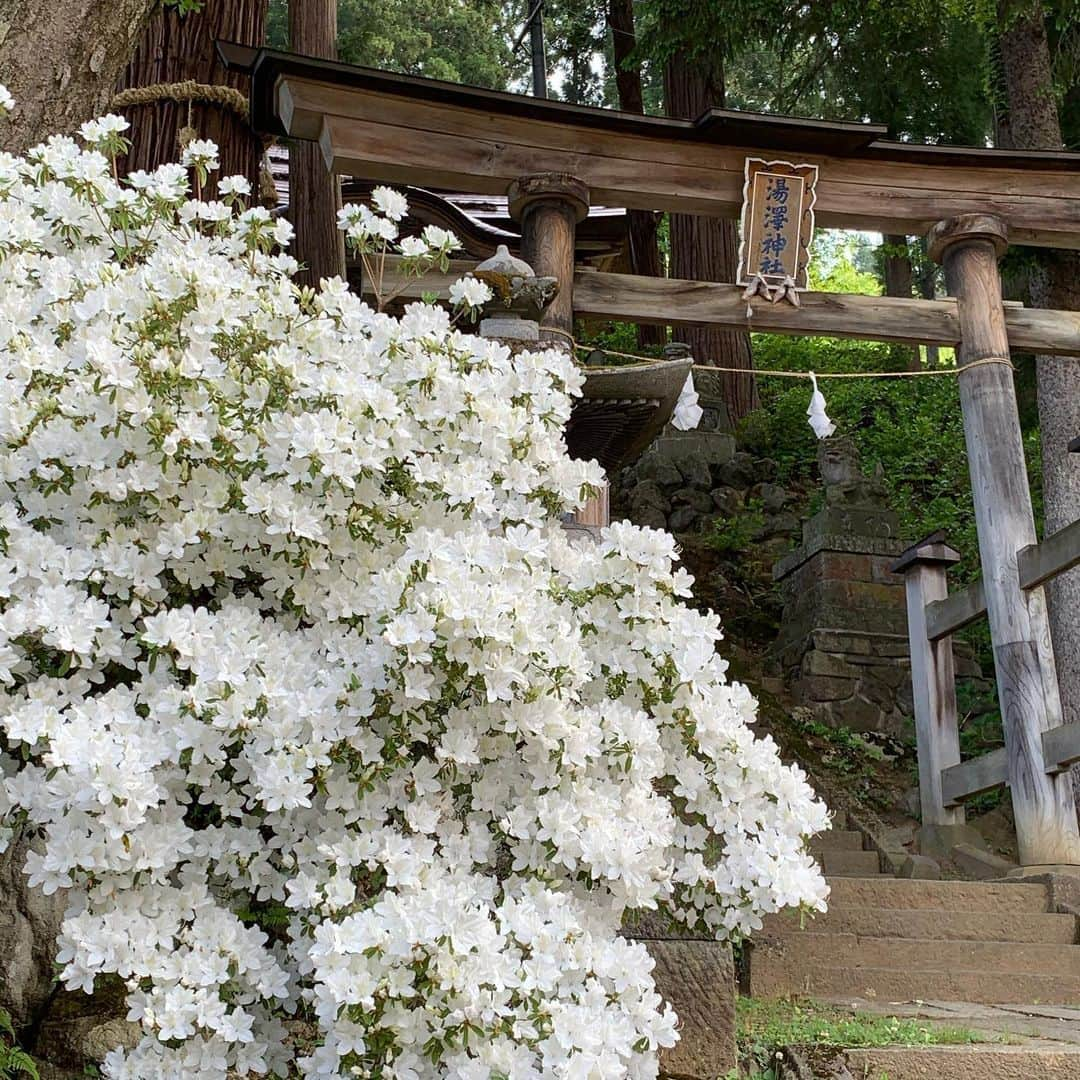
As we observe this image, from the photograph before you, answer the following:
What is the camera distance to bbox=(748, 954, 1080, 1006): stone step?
443 cm

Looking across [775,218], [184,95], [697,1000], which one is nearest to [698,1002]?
[697,1000]

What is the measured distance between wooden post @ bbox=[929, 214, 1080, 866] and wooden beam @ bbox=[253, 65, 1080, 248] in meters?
0.25

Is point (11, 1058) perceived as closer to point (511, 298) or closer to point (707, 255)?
point (511, 298)

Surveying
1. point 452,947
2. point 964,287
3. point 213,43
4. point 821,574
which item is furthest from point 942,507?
point 452,947

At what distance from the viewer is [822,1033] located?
3609mm

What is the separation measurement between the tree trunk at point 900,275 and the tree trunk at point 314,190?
9.26m

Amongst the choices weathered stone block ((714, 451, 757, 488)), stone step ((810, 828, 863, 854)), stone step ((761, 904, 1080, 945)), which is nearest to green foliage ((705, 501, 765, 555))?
weathered stone block ((714, 451, 757, 488))

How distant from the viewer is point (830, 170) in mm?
6730

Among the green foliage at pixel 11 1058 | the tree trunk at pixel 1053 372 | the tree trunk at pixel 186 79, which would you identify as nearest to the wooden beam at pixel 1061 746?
the tree trunk at pixel 1053 372

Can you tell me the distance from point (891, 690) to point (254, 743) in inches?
314

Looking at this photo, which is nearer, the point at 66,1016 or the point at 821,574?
the point at 66,1016

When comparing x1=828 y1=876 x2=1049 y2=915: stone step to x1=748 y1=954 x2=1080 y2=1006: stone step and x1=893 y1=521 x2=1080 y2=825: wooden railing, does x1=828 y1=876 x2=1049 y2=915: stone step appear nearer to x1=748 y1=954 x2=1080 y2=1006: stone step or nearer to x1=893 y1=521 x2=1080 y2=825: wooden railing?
x1=748 y1=954 x2=1080 y2=1006: stone step

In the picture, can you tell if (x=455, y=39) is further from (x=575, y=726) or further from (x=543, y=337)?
(x=575, y=726)

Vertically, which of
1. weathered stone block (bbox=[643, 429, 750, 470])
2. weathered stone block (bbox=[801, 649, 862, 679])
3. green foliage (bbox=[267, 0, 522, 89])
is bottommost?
weathered stone block (bbox=[801, 649, 862, 679])
